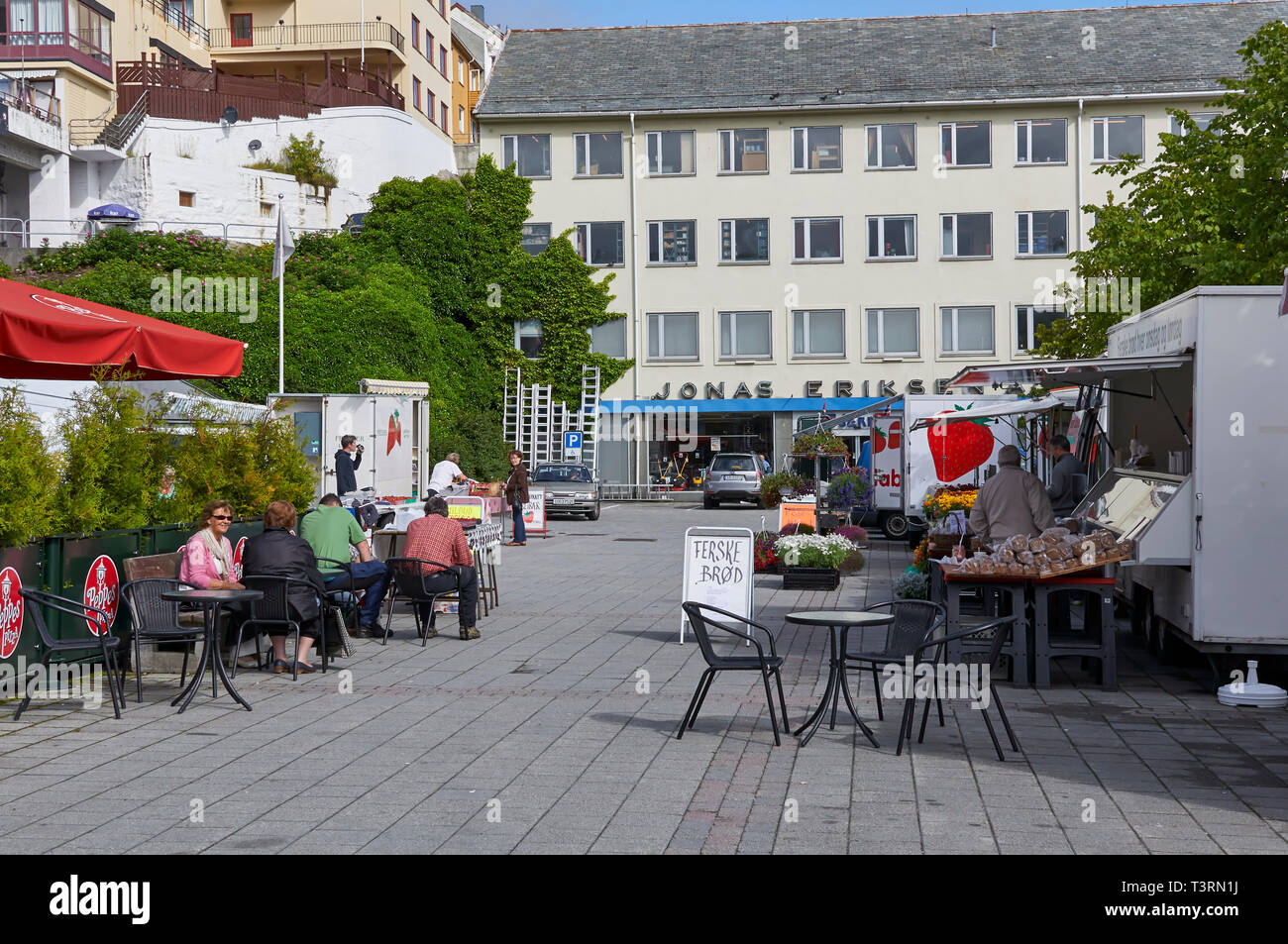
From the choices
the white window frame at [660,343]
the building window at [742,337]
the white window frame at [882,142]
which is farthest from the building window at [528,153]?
the white window frame at [882,142]

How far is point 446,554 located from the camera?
1341 centimetres

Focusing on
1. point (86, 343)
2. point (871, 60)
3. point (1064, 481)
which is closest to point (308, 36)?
point (871, 60)

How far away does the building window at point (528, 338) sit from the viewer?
46.0 meters

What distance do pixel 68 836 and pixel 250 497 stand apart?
24.0 feet

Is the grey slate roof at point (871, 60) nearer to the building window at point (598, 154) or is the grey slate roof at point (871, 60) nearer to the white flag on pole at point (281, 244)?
the building window at point (598, 154)

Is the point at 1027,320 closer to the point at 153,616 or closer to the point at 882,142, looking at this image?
the point at 882,142

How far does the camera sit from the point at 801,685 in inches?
415

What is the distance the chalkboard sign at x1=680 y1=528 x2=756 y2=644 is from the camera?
12414mm

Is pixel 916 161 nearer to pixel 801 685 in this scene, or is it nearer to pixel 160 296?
pixel 160 296

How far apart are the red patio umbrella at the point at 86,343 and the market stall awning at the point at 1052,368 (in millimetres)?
6323

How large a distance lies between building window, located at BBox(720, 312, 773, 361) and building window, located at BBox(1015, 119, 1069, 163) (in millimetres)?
10118
